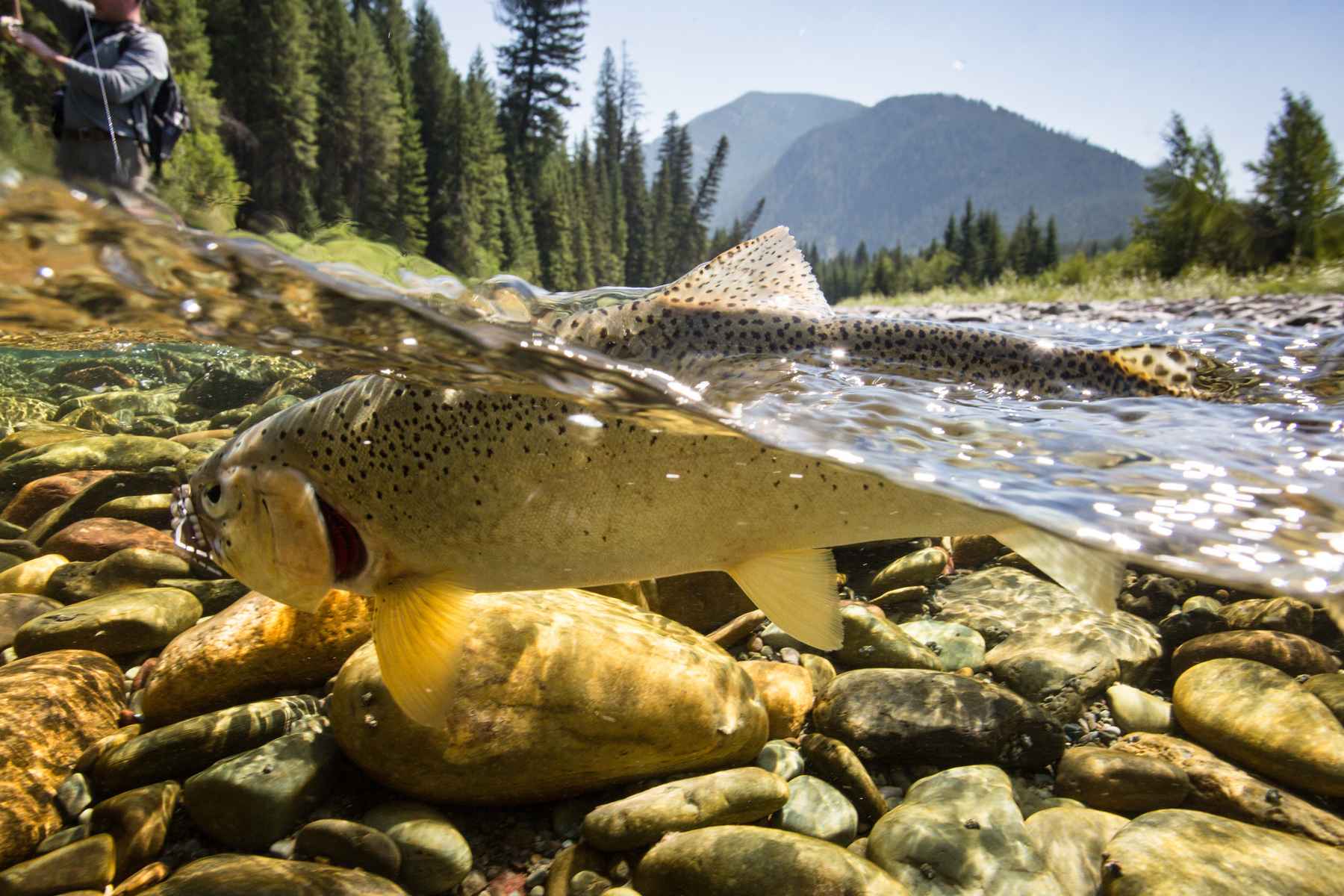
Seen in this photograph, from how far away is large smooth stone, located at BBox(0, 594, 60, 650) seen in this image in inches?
140

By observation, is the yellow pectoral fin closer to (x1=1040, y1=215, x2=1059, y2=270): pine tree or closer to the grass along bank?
the grass along bank

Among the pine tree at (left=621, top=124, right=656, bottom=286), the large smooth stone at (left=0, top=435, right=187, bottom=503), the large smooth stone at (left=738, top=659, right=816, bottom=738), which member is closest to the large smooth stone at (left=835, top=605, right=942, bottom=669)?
the large smooth stone at (left=738, top=659, right=816, bottom=738)

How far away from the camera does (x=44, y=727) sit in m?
2.66

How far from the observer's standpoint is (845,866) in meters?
2.11

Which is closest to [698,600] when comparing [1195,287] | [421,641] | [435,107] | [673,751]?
[673,751]

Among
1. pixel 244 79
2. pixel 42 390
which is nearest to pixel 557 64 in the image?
pixel 244 79

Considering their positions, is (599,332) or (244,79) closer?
(599,332)

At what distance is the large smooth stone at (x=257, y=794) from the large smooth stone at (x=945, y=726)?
214 centimetres

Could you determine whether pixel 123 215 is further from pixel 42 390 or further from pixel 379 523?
pixel 42 390

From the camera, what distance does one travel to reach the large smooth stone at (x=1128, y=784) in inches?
103

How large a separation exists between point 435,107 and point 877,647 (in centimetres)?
4015

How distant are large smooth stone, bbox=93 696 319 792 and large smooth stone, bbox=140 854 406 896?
A: 624mm

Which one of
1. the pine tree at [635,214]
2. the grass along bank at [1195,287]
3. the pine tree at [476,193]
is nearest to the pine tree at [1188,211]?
the grass along bank at [1195,287]

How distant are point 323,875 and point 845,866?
1.62 meters
